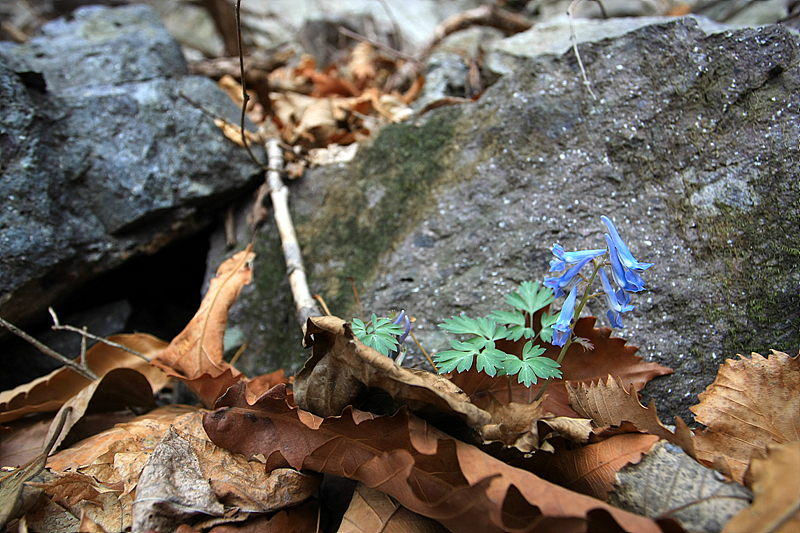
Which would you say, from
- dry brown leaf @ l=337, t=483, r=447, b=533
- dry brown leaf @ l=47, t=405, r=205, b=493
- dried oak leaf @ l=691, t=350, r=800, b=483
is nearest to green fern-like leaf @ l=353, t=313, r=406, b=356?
dry brown leaf @ l=337, t=483, r=447, b=533

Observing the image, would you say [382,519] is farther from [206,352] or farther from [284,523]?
[206,352]

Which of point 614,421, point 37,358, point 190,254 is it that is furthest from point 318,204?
point 614,421

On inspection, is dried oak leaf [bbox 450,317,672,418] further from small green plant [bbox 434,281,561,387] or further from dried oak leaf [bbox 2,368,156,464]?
dried oak leaf [bbox 2,368,156,464]

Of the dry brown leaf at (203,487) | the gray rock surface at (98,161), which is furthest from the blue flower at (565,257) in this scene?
the gray rock surface at (98,161)

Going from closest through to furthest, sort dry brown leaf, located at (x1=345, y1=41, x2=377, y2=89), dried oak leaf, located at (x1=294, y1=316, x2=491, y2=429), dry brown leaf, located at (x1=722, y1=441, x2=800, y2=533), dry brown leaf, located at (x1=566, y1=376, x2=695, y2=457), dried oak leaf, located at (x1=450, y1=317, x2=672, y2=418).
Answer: dry brown leaf, located at (x1=722, y1=441, x2=800, y2=533), dried oak leaf, located at (x1=294, y1=316, x2=491, y2=429), dry brown leaf, located at (x1=566, y1=376, x2=695, y2=457), dried oak leaf, located at (x1=450, y1=317, x2=672, y2=418), dry brown leaf, located at (x1=345, y1=41, x2=377, y2=89)

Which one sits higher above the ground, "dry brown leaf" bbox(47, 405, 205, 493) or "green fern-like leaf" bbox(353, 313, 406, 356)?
"green fern-like leaf" bbox(353, 313, 406, 356)

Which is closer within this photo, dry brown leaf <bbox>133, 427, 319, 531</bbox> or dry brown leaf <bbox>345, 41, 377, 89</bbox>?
dry brown leaf <bbox>133, 427, 319, 531</bbox>

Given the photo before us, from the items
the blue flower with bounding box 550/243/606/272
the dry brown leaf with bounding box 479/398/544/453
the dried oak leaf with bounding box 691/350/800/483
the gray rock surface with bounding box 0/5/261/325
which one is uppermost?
the gray rock surface with bounding box 0/5/261/325

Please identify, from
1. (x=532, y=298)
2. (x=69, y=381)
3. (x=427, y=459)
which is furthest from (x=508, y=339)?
(x=69, y=381)
